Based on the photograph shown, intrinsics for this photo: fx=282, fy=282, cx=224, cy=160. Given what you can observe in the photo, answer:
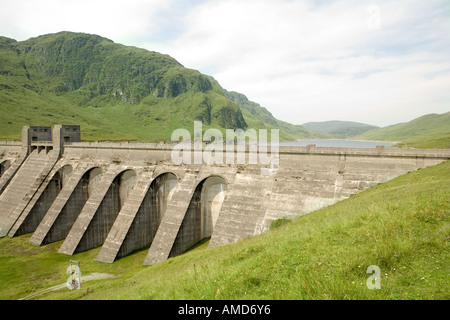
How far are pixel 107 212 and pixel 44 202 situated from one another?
15960mm

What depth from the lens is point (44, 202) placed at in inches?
1940

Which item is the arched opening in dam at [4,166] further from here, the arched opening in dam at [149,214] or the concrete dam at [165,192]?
the arched opening in dam at [149,214]

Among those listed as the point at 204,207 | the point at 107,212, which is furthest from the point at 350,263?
the point at 107,212

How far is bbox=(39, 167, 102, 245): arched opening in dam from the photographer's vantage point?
1676 inches

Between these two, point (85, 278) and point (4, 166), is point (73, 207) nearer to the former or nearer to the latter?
point (85, 278)

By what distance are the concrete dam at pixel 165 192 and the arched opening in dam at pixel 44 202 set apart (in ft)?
0.54

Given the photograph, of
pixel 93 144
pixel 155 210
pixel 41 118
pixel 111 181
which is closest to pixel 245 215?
pixel 155 210

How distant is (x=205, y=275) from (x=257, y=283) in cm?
283

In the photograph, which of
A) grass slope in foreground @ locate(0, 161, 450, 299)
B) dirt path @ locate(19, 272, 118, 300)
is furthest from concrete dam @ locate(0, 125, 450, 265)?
grass slope in foreground @ locate(0, 161, 450, 299)

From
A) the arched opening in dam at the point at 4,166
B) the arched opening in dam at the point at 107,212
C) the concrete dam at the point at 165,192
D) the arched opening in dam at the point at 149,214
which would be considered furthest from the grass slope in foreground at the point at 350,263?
the arched opening in dam at the point at 4,166

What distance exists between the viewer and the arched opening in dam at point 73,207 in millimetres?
42562

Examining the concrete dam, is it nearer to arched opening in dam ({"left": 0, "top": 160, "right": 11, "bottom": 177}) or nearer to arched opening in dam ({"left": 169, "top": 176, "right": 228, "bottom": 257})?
arched opening in dam ({"left": 169, "top": 176, "right": 228, "bottom": 257})

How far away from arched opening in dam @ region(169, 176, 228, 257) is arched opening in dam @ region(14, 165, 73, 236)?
28.8m
